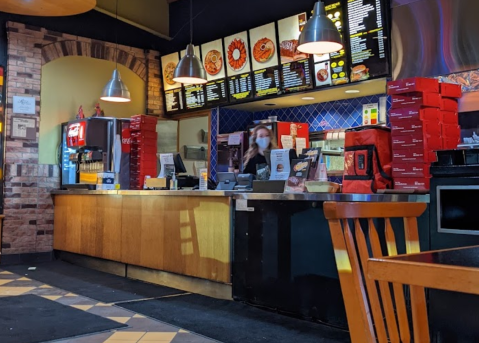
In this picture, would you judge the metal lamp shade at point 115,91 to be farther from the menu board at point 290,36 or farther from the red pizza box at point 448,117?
the red pizza box at point 448,117

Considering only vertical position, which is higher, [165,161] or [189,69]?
[189,69]

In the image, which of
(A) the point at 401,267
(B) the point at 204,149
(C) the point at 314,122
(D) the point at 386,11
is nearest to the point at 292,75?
(C) the point at 314,122

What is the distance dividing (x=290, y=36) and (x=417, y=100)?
3.25 meters

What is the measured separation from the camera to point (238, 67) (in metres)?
7.43

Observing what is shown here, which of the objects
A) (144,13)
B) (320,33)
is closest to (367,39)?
(320,33)

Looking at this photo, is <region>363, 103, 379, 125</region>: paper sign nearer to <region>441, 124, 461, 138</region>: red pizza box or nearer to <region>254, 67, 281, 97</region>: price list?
<region>254, 67, 281, 97</region>: price list

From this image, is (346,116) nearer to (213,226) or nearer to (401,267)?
(213,226)

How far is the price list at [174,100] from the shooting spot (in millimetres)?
8547

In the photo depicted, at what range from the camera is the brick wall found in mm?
7156

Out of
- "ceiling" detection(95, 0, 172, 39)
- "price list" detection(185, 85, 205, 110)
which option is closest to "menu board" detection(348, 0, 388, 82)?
"price list" detection(185, 85, 205, 110)

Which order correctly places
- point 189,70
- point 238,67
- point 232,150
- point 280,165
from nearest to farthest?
point 280,165 → point 189,70 → point 238,67 → point 232,150

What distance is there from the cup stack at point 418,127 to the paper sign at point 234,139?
377 centimetres

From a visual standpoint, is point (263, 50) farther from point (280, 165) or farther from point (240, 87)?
point (280, 165)

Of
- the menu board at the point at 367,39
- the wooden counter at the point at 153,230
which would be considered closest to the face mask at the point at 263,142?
the menu board at the point at 367,39
